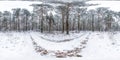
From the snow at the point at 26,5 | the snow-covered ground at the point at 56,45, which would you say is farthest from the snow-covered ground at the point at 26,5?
the snow-covered ground at the point at 56,45

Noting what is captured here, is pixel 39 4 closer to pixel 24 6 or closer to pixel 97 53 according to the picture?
pixel 24 6

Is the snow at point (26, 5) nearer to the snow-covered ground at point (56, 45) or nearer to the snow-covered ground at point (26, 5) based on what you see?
the snow-covered ground at point (26, 5)

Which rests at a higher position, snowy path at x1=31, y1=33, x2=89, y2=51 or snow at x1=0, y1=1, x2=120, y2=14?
snow at x1=0, y1=1, x2=120, y2=14

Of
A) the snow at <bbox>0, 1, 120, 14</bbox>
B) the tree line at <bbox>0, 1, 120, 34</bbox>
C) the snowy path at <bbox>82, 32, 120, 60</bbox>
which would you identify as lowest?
the snowy path at <bbox>82, 32, 120, 60</bbox>

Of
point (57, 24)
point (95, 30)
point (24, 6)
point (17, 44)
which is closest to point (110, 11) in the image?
point (95, 30)

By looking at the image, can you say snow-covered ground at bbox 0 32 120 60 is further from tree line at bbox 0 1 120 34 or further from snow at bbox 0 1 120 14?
snow at bbox 0 1 120 14

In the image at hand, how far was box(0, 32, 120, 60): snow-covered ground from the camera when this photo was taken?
4.65ft

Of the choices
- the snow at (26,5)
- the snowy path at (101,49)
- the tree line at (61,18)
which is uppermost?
the snow at (26,5)

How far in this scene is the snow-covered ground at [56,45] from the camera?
1.42m

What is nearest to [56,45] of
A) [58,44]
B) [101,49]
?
[58,44]

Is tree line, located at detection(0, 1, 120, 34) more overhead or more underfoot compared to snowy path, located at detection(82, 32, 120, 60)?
more overhead

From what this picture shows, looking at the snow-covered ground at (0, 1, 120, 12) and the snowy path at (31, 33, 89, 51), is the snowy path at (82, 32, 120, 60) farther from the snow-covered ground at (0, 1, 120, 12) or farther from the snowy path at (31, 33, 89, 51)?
the snow-covered ground at (0, 1, 120, 12)

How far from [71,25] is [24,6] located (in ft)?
1.40

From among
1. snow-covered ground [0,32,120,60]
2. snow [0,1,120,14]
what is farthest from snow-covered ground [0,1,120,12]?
snow-covered ground [0,32,120,60]
